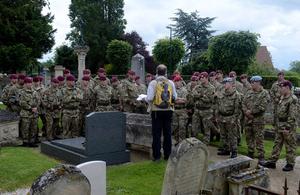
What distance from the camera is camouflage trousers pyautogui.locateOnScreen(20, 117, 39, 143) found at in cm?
809

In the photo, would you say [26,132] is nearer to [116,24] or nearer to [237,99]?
[237,99]

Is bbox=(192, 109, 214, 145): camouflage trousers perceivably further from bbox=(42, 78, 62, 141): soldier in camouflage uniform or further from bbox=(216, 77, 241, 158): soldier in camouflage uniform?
bbox=(42, 78, 62, 141): soldier in camouflage uniform

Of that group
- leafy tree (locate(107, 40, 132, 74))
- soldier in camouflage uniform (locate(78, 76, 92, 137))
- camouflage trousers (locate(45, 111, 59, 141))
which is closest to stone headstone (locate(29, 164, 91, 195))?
camouflage trousers (locate(45, 111, 59, 141))

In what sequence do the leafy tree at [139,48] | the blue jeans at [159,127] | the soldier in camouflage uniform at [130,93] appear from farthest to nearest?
the leafy tree at [139,48] → the soldier in camouflage uniform at [130,93] → the blue jeans at [159,127]

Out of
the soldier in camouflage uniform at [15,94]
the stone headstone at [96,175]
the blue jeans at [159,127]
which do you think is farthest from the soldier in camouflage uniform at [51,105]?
the stone headstone at [96,175]

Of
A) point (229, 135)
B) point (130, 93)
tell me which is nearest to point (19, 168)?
point (130, 93)

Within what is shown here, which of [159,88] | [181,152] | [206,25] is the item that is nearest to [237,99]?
[159,88]

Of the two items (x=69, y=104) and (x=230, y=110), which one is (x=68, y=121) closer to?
(x=69, y=104)

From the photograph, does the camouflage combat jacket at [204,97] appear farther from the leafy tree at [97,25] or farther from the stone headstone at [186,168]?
the leafy tree at [97,25]

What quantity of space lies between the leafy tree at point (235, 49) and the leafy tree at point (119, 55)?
47.5 feet

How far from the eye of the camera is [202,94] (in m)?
7.82

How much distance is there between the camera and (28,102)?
800 cm

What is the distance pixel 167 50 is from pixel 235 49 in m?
12.2

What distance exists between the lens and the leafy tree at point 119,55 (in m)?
37.6
